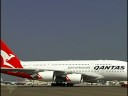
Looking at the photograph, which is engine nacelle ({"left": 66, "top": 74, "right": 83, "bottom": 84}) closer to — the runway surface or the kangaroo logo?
the kangaroo logo

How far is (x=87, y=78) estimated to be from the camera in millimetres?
46344

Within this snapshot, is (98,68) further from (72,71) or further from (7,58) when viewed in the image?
(7,58)

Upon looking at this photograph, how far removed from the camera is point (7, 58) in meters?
51.2

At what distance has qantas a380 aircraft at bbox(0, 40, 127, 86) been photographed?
44.6 metres

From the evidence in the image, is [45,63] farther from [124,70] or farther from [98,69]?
[124,70]

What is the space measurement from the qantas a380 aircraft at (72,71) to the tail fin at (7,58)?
0.61 m

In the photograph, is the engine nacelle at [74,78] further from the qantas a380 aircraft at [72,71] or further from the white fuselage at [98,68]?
the white fuselage at [98,68]

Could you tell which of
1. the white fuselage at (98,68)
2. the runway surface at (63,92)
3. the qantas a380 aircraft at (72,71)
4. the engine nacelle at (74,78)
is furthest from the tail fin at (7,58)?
the runway surface at (63,92)

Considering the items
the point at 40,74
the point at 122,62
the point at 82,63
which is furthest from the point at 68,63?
the point at 122,62

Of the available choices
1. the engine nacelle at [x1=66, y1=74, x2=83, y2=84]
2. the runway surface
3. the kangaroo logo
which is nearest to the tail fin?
the kangaroo logo

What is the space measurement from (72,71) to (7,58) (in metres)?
11.8

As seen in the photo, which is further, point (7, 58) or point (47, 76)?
point (7, 58)

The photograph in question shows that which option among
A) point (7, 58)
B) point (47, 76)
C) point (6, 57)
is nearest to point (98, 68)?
point (47, 76)

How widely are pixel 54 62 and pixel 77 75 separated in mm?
6076
